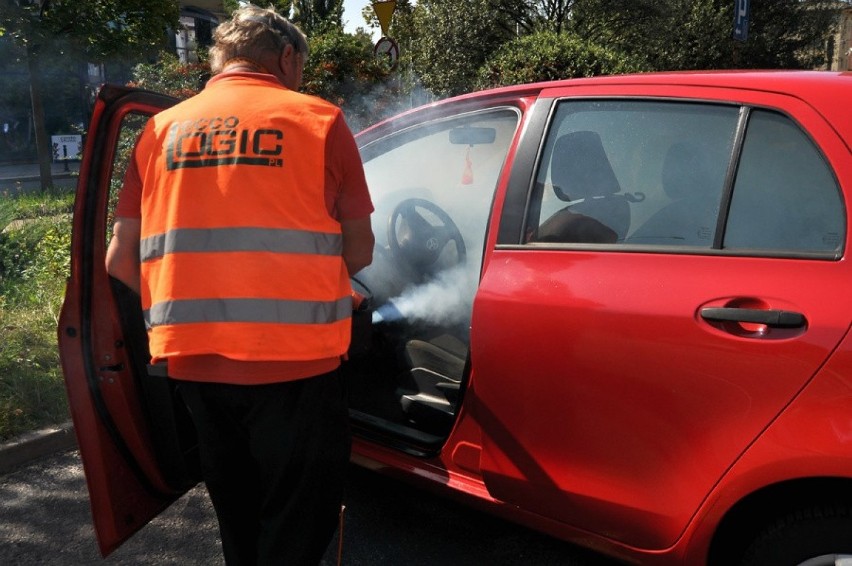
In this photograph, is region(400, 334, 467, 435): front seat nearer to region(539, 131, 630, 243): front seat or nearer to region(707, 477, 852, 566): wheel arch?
region(539, 131, 630, 243): front seat

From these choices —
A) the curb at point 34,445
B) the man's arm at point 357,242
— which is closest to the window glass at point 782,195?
the man's arm at point 357,242

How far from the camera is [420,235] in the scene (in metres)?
3.59

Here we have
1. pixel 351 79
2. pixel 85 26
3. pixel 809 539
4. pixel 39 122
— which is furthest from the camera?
pixel 39 122

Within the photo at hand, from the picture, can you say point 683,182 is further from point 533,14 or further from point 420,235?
point 533,14

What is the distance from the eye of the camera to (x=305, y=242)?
6.30 ft

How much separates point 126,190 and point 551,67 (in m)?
8.77

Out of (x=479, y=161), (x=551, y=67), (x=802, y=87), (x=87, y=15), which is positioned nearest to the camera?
(x=802, y=87)

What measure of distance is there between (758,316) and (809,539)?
518 millimetres

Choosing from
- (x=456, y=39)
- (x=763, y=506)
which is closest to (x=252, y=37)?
(x=763, y=506)

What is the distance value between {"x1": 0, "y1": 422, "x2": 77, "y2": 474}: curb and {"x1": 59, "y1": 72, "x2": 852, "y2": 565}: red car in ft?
4.37

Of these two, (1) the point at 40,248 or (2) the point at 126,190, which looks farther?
(1) the point at 40,248

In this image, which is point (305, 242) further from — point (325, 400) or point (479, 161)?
point (479, 161)

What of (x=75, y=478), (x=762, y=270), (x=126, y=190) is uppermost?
(x=126, y=190)

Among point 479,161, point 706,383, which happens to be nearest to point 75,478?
point 479,161
